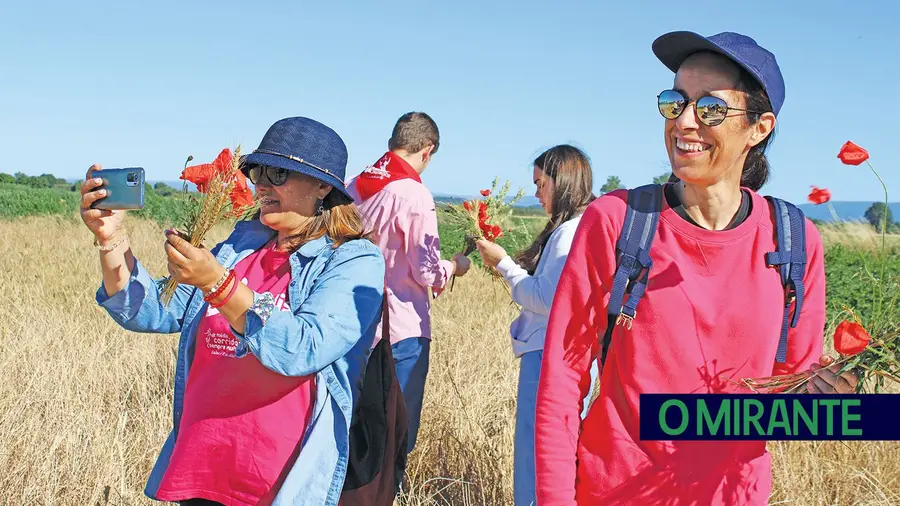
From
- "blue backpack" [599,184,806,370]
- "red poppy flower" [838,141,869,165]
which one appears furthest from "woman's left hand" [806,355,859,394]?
"red poppy flower" [838,141,869,165]

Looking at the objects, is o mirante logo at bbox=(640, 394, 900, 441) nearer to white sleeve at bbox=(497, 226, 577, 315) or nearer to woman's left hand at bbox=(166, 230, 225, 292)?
woman's left hand at bbox=(166, 230, 225, 292)

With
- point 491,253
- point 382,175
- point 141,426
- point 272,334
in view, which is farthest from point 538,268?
point 141,426

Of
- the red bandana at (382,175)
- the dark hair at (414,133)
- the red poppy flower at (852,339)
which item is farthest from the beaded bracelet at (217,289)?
the dark hair at (414,133)

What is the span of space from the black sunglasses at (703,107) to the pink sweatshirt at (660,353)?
200mm

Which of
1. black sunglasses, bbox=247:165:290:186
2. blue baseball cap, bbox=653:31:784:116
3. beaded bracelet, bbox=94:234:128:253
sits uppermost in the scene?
blue baseball cap, bbox=653:31:784:116

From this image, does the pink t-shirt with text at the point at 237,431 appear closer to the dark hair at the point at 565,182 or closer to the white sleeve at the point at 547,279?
the white sleeve at the point at 547,279

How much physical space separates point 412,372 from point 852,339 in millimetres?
2542

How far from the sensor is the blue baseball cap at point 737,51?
1683 millimetres

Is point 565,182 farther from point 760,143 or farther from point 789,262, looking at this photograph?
point 789,262

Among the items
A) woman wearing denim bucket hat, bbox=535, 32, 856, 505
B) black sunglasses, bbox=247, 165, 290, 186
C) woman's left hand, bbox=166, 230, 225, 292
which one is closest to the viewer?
woman wearing denim bucket hat, bbox=535, 32, 856, 505

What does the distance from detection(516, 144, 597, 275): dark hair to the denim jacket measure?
1.52 m

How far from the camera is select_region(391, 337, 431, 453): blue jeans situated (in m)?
3.90

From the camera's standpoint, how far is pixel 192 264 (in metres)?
1.85

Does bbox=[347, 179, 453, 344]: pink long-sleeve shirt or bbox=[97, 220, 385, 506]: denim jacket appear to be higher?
bbox=[347, 179, 453, 344]: pink long-sleeve shirt
